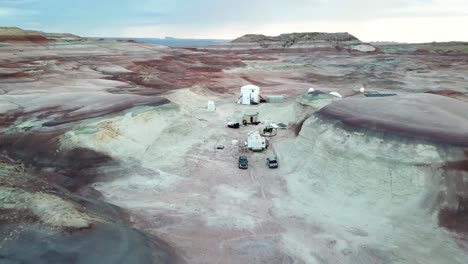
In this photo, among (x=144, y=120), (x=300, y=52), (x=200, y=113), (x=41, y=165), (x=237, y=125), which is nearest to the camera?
(x=41, y=165)

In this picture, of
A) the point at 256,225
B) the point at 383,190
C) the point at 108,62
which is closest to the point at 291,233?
the point at 256,225

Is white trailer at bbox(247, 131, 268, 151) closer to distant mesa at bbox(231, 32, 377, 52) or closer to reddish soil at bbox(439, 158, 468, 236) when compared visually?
reddish soil at bbox(439, 158, 468, 236)

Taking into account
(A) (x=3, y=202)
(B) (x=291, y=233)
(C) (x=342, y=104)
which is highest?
(C) (x=342, y=104)

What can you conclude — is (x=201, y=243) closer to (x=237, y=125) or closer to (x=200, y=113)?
(x=237, y=125)

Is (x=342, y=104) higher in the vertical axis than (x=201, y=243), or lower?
higher

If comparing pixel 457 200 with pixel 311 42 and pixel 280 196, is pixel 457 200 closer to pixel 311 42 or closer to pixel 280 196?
pixel 280 196

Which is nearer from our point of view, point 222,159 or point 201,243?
point 201,243
